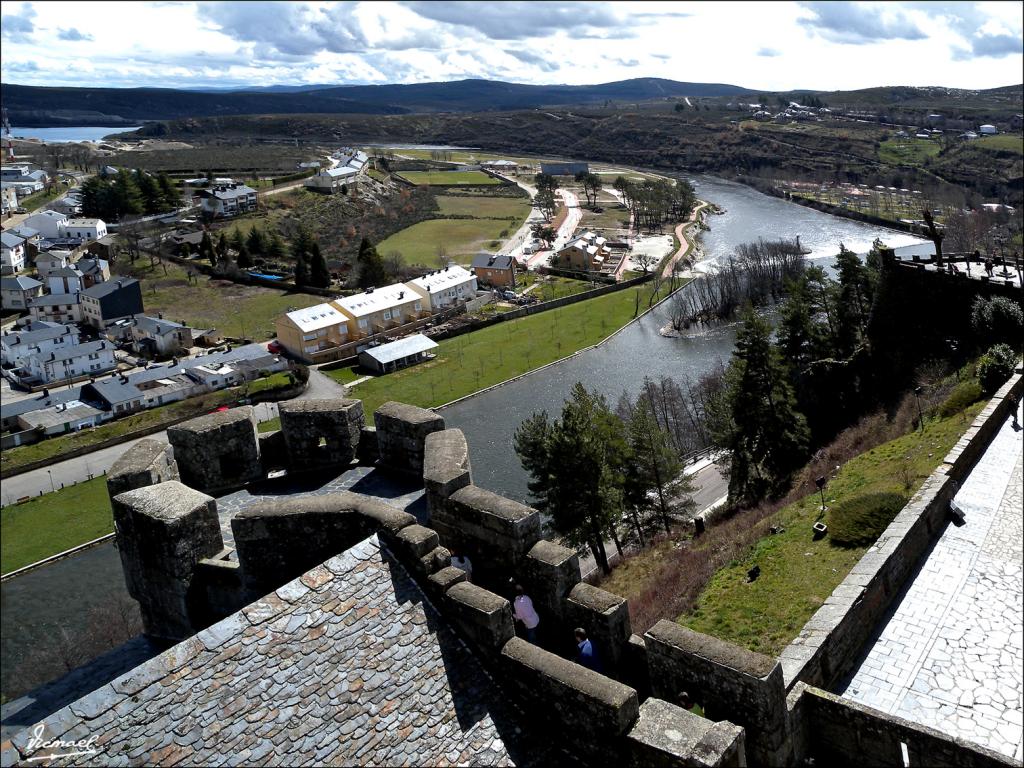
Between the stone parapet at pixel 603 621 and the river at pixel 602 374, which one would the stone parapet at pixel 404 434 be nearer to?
the stone parapet at pixel 603 621

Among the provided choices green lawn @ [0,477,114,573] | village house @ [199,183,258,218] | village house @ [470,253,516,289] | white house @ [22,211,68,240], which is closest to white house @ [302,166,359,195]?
village house @ [199,183,258,218]

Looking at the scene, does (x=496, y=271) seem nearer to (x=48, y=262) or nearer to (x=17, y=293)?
(x=48, y=262)

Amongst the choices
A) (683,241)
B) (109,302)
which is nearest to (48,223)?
(109,302)

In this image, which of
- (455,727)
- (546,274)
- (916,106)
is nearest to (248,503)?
(455,727)

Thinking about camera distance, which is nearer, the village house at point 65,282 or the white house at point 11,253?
the village house at point 65,282

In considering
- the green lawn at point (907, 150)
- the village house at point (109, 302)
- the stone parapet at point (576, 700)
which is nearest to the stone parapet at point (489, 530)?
the stone parapet at point (576, 700)

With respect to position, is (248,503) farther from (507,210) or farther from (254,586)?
(507,210)
